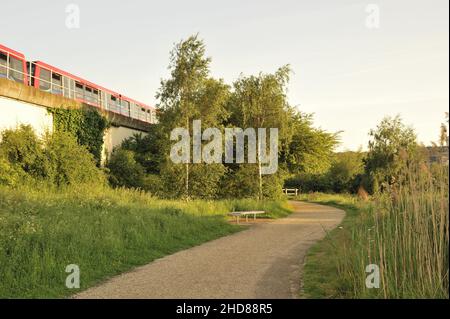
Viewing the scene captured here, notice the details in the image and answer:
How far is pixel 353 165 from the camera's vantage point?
49406 millimetres

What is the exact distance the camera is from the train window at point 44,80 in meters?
21.8

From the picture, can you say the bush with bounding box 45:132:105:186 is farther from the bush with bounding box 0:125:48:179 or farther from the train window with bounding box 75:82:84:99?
the train window with bounding box 75:82:84:99

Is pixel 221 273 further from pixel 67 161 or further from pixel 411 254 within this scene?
pixel 67 161

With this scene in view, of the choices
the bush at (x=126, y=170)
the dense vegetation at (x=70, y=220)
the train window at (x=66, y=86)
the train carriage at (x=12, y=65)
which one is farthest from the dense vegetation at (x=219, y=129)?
the train carriage at (x=12, y=65)

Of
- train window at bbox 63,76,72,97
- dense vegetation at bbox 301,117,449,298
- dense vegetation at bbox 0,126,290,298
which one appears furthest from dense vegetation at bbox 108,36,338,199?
dense vegetation at bbox 301,117,449,298

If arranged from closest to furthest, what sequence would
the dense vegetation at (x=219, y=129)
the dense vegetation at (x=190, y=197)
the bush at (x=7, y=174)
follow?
the dense vegetation at (x=190, y=197), the bush at (x=7, y=174), the dense vegetation at (x=219, y=129)

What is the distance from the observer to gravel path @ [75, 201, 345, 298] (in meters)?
6.73

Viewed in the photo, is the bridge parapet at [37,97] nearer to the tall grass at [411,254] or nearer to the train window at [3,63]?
the train window at [3,63]

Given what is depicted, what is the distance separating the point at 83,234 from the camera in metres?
9.69

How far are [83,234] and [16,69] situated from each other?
13.2 m

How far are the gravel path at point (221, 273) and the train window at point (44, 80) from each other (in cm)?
1412

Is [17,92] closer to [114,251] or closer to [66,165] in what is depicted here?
[66,165]

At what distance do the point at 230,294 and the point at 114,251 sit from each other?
12.8 feet

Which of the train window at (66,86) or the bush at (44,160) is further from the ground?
the train window at (66,86)
